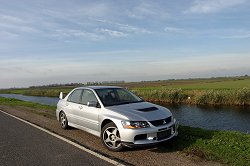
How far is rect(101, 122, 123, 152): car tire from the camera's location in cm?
673

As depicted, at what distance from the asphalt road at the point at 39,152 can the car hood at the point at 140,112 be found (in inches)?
49.5

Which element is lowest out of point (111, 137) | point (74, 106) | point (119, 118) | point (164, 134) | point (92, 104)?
point (111, 137)

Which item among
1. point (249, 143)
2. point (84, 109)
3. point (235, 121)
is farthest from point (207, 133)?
point (235, 121)

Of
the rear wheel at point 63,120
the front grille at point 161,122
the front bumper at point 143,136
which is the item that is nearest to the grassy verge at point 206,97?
the rear wheel at point 63,120

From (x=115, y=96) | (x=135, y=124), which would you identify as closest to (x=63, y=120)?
(x=115, y=96)

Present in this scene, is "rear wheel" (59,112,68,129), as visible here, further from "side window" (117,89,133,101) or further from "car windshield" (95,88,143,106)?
"side window" (117,89,133,101)

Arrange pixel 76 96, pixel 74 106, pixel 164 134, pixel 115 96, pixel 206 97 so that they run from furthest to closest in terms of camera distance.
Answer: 1. pixel 206 97
2. pixel 76 96
3. pixel 74 106
4. pixel 115 96
5. pixel 164 134

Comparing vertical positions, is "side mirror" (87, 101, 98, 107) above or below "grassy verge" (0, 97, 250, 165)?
above

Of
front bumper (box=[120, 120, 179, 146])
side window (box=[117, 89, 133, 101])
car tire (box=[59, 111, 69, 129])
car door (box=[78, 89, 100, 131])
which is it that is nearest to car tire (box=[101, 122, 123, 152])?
front bumper (box=[120, 120, 179, 146])

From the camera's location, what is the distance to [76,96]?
9195 millimetres

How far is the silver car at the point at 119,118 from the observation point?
21.0 feet

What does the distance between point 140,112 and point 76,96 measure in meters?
3.11

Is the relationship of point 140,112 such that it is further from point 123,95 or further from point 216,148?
point 216,148

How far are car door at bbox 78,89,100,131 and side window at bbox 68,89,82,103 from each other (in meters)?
0.25
